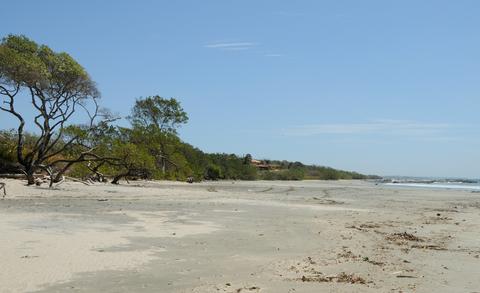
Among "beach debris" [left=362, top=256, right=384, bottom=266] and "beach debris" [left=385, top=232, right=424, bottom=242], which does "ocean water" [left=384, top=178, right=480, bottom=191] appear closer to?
"beach debris" [left=385, top=232, right=424, bottom=242]

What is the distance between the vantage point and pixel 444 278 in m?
8.60

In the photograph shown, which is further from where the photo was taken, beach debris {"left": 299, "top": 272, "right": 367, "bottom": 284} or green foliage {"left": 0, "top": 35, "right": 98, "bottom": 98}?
green foliage {"left": 0, "top": 35, "right": 98, "bottom": 98}

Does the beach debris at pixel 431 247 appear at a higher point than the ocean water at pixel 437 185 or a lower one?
lower

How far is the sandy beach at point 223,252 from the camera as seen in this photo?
308 inches

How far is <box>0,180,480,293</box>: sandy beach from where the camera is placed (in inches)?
308

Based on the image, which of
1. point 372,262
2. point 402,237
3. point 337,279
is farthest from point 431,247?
point 337,279

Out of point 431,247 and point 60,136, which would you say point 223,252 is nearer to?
point 431,247

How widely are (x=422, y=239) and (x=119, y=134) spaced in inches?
1401

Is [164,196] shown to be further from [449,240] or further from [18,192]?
[449,240]

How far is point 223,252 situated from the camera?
10672 mm

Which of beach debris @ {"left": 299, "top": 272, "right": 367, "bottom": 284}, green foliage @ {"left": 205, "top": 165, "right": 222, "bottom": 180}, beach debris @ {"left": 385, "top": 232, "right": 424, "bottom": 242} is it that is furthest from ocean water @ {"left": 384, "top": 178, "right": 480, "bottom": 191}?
beach debris @ {"left": 299, "top": 272, "right": 367, "bottom": 284}

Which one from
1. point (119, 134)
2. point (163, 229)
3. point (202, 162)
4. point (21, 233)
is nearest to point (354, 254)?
point (163, 229)

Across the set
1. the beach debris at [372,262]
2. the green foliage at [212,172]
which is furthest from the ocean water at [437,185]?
the beach debris at [372,262]

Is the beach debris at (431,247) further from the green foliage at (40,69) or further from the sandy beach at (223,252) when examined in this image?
the green foliage at (40,69)
